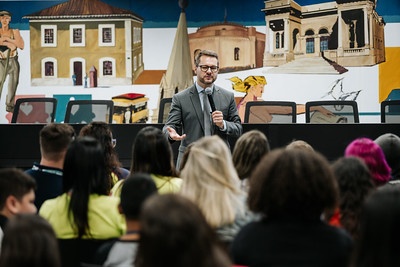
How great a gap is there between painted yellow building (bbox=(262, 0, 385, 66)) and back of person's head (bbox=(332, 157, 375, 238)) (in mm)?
6623

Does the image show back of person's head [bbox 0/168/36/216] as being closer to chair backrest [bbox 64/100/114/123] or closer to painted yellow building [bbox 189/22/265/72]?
chair backrest [bbox 64/100/114/123]

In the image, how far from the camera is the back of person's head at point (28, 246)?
1527mm

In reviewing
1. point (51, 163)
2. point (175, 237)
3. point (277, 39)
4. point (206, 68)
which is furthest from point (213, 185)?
point (277, 39)

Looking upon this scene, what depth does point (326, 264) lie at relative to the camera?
1890mm

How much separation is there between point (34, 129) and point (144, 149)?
3.25 m

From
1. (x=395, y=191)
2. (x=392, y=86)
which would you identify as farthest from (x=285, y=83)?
(x=395, y=191)

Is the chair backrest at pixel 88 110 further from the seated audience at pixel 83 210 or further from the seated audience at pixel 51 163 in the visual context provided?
the seated audience at pixel 83 210

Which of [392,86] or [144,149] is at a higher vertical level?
[392,86]

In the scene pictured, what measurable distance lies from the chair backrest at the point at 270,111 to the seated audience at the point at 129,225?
15.5 feet

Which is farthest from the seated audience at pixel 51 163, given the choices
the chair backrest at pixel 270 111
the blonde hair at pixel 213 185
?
the chair backrest at pixel 270 111

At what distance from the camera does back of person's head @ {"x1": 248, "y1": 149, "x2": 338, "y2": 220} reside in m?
1.96

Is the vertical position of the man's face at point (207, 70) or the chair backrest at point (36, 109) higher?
the man's face at point (207, 70)

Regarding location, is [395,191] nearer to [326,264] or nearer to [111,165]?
[326,264]

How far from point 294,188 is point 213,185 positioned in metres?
0.38
